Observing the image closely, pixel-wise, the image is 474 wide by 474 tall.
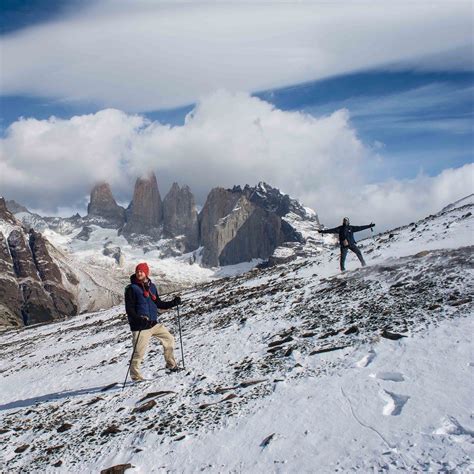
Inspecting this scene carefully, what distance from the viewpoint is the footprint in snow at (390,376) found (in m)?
9.21

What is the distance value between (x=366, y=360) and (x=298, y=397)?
2.11 metres

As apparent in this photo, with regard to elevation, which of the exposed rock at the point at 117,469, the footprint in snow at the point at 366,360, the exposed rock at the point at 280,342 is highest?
the exposed rock at the point at 117,469

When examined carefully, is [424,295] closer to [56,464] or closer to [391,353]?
[391,353]

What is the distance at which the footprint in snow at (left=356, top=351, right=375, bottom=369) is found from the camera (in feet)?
33.5

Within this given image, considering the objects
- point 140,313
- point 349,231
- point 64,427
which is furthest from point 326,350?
point 349,231

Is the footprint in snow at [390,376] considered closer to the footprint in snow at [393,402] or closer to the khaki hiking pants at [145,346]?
the footprint in snow at [393,402]

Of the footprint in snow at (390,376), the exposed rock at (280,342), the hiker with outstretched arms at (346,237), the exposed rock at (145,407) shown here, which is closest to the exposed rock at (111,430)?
the exposed rock at (145,407)

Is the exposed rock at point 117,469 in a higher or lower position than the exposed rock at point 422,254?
higher

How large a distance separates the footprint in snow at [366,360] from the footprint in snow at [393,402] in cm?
139

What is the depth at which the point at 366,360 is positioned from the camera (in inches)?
411

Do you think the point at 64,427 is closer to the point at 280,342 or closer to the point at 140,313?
the point at 140,313

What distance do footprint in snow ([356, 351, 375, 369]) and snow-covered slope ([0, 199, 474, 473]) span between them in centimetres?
5

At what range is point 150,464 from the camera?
26.9 ft

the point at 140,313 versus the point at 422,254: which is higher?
the point at 140,313
